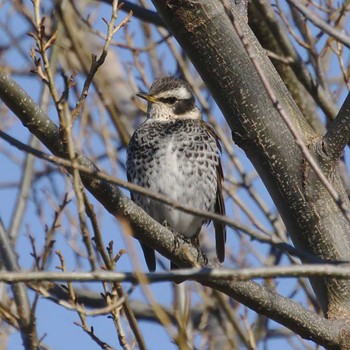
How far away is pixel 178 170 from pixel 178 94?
90 centimetres

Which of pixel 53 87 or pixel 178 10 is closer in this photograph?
pixel 53 87

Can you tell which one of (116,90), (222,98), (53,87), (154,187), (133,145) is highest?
(116,90)

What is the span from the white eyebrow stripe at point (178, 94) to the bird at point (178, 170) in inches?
2.9

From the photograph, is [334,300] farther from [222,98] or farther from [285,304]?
[222,98]

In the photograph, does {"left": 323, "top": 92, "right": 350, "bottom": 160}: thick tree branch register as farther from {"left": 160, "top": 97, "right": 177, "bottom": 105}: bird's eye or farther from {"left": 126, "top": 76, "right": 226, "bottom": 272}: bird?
{"left": 160, "top": 97, "right": 177, "bottom": 105}: bird's eye

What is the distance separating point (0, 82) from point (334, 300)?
1.81 metres

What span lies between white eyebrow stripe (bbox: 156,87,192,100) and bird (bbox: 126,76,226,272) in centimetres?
7

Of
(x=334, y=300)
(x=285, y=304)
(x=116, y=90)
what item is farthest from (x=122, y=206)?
(x=116, y=90)

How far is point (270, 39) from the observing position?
18.2 ft

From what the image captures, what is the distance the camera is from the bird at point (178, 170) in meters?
5.75

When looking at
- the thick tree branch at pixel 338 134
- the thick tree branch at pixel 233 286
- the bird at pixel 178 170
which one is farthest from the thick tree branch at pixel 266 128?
the bird at pixel 178 170

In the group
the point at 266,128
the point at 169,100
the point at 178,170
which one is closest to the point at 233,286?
the point at 266,128

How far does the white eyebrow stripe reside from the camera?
6387 mm

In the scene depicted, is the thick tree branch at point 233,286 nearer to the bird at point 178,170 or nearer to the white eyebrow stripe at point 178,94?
the bird at point 178,170
